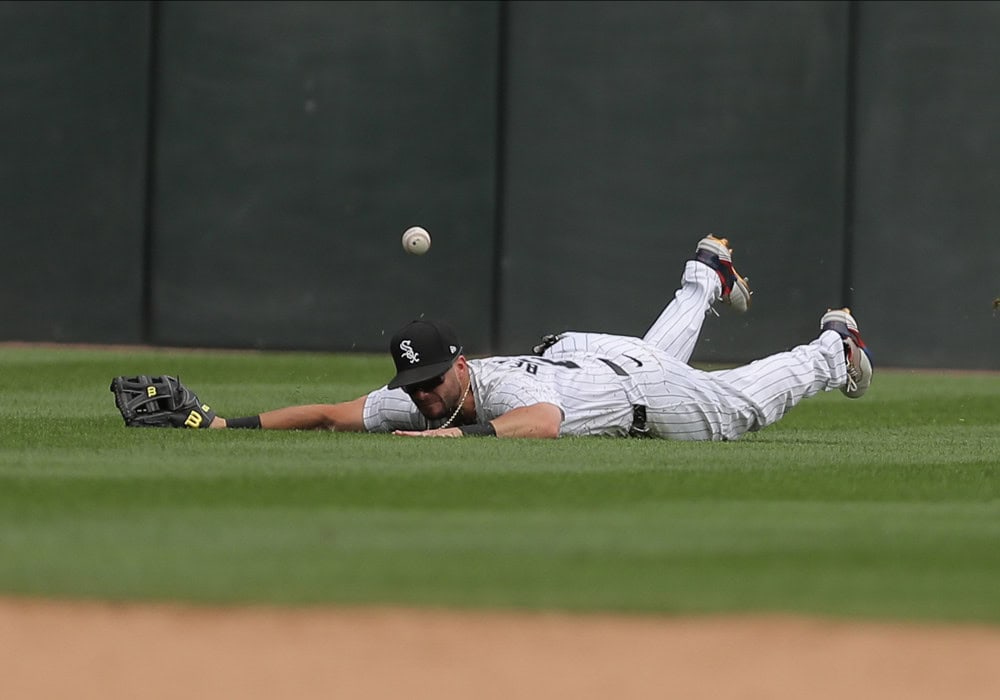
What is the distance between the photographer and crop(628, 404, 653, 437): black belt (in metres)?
7.05

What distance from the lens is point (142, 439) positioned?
641 centimetres

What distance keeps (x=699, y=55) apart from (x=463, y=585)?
981 cm

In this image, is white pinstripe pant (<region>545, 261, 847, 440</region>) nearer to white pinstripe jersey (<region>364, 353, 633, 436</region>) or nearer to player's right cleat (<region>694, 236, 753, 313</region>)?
white pinstripe jersey (<region>364, 353, 633, 436</region>)

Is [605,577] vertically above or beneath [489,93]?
beneath

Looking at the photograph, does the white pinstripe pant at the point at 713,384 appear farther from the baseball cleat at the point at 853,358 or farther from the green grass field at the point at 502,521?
the green grass field at the point at 502,521

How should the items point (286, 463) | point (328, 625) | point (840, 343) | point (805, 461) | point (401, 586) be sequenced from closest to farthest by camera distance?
point (328, 625)
point (401, 586)
point (286, 463)
point (805, 461)
point (840, 343)

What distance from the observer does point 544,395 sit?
22.1 feet

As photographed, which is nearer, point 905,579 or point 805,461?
point 905,579

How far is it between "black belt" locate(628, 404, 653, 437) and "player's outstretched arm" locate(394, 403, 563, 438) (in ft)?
1.47

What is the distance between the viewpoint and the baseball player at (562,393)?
6.57 m

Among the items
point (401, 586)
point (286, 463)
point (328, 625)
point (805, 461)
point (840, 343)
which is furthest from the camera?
point (840, 343)

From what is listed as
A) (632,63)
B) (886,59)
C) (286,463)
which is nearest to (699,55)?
(632,63)

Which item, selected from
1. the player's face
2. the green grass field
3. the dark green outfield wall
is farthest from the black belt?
the dark green outfield wall

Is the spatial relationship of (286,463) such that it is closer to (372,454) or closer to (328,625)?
(372,454)
